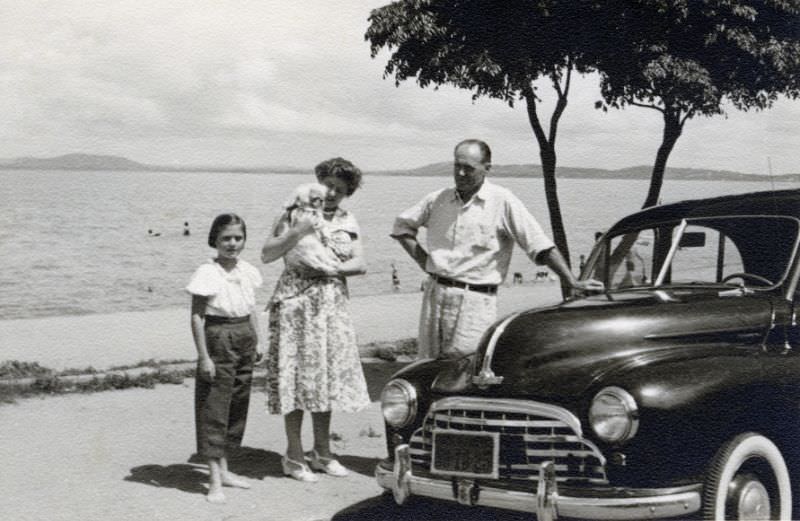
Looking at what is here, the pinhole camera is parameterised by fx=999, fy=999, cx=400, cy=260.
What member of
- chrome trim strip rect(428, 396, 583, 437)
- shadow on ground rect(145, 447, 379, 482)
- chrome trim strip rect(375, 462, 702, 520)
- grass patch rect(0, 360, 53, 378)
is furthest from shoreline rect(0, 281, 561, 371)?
chrome trim strip rect(375, 462, 702, 520)

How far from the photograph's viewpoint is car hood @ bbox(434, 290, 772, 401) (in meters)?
4.34

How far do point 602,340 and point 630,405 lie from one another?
50cm

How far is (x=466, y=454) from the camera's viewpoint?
14.3ft

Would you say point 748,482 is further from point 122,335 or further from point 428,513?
point 122,335

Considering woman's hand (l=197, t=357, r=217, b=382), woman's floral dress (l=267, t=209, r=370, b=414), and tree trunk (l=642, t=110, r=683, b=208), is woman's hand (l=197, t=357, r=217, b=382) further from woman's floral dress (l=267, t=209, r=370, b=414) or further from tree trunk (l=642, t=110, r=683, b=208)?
tree trunk (l=642, t=110, r=683, b=208)

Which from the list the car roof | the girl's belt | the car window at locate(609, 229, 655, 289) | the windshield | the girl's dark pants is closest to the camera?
the windshield

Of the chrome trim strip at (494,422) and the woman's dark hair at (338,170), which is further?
the woman's dark hair at (338,170)

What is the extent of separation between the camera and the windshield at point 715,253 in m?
5.21

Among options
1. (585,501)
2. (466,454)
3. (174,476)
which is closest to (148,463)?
(174,476)

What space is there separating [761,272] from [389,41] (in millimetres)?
4766

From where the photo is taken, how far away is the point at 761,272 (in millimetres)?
5230

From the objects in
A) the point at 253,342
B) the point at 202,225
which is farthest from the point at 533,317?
the point at 202,225

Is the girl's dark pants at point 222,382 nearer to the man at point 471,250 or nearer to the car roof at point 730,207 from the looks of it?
the man at point 471,250

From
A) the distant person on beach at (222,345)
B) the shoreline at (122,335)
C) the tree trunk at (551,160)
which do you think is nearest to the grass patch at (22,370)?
the shoreline at (122,335)
